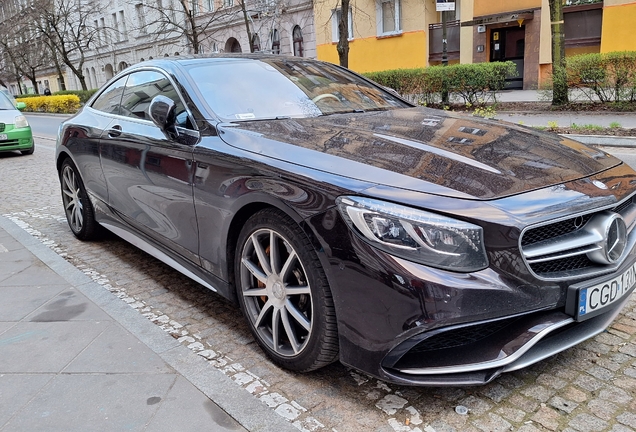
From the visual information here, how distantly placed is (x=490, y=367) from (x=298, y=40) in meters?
31.1

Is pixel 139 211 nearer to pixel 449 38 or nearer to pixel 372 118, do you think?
pixel 372 118

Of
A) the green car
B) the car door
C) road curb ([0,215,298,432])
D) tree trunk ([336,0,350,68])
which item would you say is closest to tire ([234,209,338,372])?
road curb ([0,215,298,432])

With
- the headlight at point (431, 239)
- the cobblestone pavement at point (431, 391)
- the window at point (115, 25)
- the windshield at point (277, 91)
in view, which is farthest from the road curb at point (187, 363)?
the window at point (115, 25)

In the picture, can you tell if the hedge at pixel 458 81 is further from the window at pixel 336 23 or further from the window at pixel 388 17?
the window at pixel 336 23

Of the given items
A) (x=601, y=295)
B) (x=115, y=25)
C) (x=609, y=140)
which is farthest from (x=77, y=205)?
(x=115, y=25)

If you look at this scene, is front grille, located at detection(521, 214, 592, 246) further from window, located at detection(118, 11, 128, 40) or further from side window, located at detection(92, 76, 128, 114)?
window, located at detection(118, 11, 128, 40)

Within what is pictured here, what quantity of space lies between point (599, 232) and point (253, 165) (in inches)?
62.6

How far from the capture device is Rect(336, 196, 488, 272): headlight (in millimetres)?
2074

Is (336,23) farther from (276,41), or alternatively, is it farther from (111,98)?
(111,98)

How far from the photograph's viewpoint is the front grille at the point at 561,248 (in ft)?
7.01

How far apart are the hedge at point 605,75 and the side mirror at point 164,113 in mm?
11626

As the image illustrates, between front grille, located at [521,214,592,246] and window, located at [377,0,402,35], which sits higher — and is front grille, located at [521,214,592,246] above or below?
below

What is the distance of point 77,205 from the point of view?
521 centimetres

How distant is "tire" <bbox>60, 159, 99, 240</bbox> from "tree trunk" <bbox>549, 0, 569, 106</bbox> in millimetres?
11900
